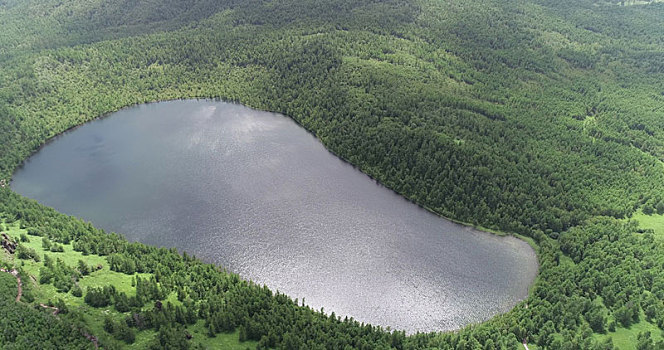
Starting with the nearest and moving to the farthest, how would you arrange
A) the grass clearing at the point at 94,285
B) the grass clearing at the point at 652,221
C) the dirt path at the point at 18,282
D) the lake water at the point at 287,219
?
the grass clearing at the point at 94,285 → the dirt path at the point at 18,282 → the lake water at the point at 287,219 → the grass clearing at the point at 652,221

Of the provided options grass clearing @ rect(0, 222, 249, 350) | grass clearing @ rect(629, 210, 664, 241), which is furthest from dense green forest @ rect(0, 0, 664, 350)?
grass clearing @ rect(629, 210, 664, 241)

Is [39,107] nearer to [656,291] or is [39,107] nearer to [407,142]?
[407,142]

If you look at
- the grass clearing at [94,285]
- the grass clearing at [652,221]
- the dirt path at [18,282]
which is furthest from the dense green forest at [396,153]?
the dirt path at [18,282]

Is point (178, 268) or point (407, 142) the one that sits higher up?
point (407, 142)

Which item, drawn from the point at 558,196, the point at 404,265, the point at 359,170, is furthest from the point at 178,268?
the point at 558,196

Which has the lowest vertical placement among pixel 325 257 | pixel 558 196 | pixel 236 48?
pixel 325 257

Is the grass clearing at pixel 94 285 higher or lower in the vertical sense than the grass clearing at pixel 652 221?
lower

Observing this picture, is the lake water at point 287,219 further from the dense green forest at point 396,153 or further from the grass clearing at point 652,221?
the grass clearing at point 652,221
